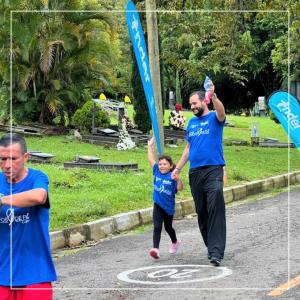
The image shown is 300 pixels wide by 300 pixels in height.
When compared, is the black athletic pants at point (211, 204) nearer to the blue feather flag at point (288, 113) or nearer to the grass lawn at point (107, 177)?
the blue feather flag at point (288, 113)

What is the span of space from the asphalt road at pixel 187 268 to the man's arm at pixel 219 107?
1579 millimetres

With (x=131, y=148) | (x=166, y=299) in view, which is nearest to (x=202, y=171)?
(x=166, y=299)

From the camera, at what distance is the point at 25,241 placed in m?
3.83

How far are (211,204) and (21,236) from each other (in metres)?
3.56

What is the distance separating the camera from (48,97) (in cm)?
2353

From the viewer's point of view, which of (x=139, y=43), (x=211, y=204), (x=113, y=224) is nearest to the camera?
(x=211, y=204)

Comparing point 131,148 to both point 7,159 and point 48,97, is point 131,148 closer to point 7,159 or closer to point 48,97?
point 48,97

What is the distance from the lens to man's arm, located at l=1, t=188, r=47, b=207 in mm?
3658

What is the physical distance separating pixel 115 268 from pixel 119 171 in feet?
21.6

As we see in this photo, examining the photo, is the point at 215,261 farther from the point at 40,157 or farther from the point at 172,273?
the point at 40,157

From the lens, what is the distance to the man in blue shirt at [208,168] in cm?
703

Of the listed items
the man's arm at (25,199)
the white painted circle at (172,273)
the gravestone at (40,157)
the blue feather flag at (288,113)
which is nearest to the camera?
the man's arm at (25,199)

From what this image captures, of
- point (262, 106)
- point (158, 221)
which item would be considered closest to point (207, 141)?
point (158, 221)

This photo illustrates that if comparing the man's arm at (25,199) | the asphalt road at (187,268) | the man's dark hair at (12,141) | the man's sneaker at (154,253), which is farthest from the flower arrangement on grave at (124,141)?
the man's arm at (25,199)
